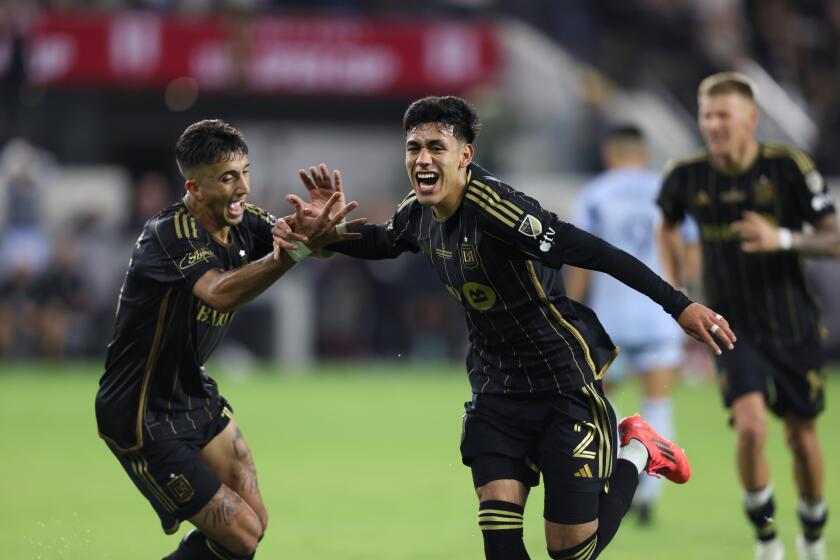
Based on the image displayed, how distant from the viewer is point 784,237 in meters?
7.36

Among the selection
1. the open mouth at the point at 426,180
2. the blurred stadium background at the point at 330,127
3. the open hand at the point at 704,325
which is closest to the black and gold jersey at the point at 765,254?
the open hand at the point at 704,325

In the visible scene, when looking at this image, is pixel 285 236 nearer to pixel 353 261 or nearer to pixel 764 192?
pixel 764 192

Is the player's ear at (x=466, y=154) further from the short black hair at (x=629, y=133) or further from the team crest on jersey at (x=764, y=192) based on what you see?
the short black hair at (x=629, y=133)

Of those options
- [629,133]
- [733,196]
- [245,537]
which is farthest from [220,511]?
[629,133]

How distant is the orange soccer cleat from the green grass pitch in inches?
45.5

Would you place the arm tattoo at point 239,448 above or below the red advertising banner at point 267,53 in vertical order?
below

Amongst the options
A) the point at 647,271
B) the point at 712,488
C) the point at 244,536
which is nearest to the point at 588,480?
the point at 647,271

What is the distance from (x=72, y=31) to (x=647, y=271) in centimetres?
1703

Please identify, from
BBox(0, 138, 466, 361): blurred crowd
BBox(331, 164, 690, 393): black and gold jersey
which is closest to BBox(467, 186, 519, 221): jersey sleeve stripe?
BBox(331, 164, 690, 393): black and gold jersey

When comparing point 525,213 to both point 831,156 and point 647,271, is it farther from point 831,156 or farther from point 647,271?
Result: point 831,156

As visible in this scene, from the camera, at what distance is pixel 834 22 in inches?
985

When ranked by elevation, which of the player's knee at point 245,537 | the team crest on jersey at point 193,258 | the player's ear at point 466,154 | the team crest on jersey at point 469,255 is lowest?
the player's knee at point 245,537

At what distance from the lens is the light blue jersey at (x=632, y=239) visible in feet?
32.2

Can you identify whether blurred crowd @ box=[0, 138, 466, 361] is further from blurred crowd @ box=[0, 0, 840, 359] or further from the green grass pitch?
the green grass pitch
